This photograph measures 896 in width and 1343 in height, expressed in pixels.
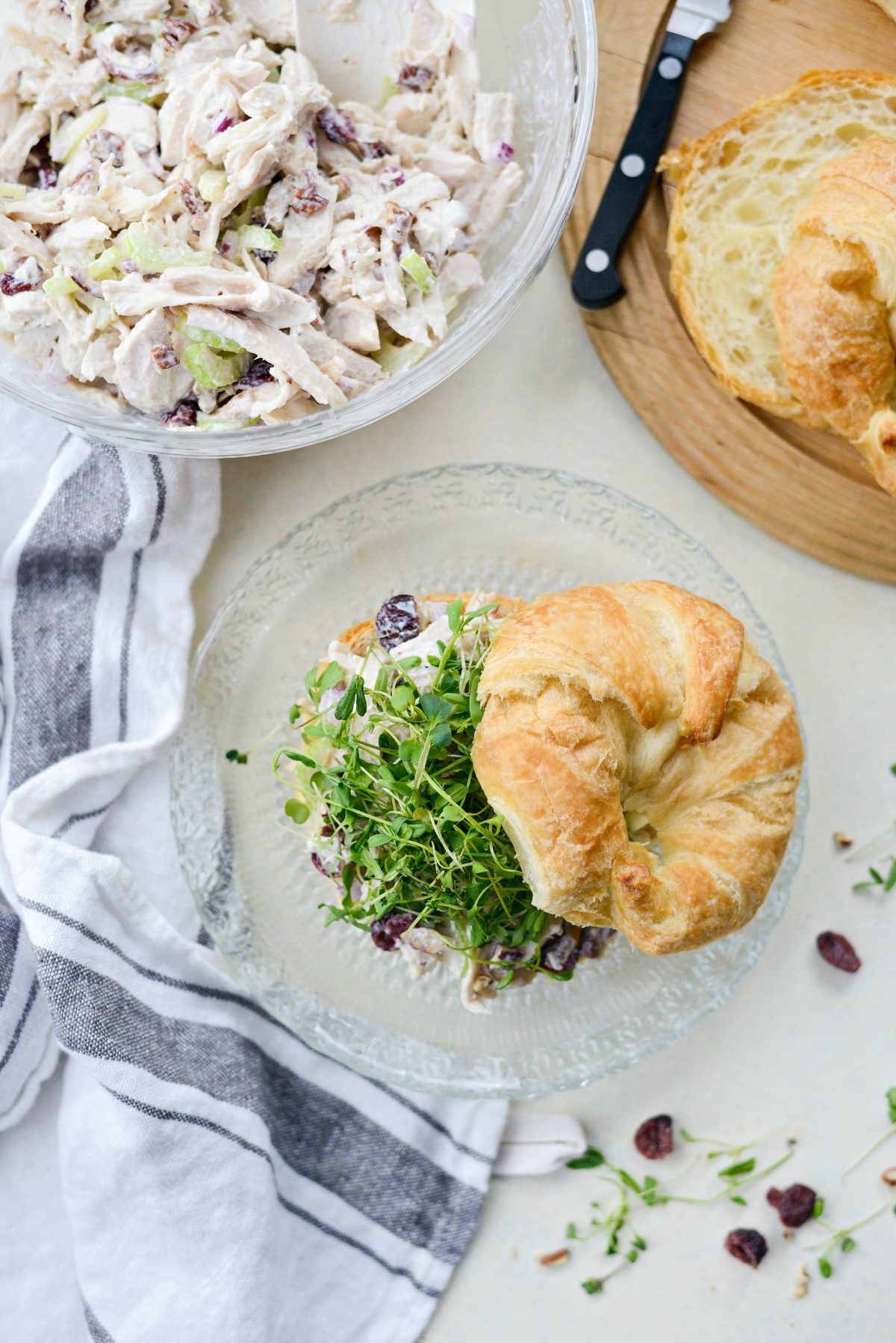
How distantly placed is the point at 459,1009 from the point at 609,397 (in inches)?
47.1

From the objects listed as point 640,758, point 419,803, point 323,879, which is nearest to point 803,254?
point 640,758

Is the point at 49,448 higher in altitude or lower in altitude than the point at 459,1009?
higher

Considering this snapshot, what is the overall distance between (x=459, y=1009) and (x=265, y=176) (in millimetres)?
1487

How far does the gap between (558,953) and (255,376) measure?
1083 millimetres

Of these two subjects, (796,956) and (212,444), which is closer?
(212,444)

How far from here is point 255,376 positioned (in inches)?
70.9

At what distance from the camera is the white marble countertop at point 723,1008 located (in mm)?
2109

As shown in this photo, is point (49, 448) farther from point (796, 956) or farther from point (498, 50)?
point (796, 956)

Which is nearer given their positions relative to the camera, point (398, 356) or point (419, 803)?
point (419, 803)

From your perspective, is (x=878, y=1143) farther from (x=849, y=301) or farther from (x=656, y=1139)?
(x=849, y=301)

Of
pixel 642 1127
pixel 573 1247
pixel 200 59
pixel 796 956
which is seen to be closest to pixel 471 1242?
pixel 573 1247

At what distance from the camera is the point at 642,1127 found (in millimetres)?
2119

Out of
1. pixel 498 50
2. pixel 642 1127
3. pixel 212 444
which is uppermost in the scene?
pixel 498 50

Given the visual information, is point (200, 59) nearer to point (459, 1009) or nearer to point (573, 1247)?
point (459, 1009)
